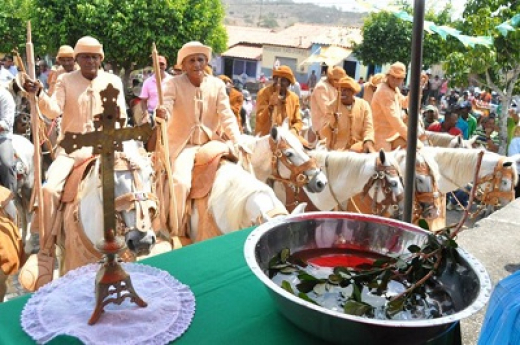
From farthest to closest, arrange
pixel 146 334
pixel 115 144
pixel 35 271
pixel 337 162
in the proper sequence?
pixel 337 162 → pixel 35 271 → pixel 115 144 → pixel 146 334

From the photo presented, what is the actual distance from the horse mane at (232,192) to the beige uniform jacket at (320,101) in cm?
342

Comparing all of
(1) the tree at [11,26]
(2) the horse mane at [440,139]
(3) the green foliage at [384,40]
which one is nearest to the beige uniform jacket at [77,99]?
(2) the horse mane at [440,139]

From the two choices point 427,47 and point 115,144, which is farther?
point 427,47

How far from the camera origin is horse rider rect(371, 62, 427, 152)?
6914 mm

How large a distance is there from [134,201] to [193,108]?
1699mm

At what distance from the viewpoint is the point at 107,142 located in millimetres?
1695

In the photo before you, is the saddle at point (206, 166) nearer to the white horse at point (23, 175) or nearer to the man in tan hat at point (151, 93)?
the white horse at point (23, 175)

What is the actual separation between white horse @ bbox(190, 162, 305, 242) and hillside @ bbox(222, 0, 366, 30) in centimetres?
9692

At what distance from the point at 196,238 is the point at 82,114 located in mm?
1718

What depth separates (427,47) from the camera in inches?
851

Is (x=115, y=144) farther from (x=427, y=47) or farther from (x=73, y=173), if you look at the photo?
(x=427, y=47)

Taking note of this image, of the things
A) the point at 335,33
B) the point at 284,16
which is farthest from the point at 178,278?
the point at 284,16

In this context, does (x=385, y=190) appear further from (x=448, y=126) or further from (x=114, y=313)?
(x=448, y=126)

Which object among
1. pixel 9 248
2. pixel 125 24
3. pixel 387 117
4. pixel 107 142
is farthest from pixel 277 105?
pixel 125 24
